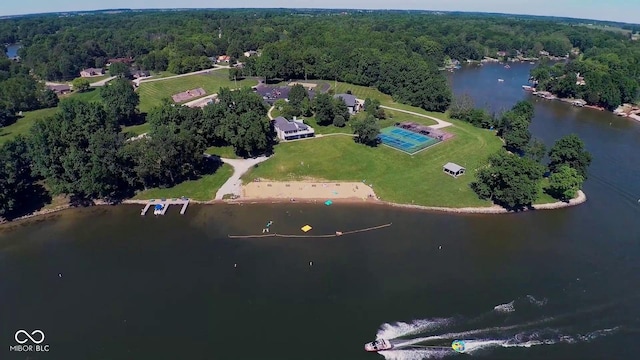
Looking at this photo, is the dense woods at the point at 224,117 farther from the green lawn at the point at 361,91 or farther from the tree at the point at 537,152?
the green lawn at the point at 361,91

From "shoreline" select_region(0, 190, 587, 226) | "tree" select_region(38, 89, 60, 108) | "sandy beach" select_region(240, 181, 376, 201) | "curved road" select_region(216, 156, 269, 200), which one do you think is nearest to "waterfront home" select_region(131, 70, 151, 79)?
"tree" select_region(38, 89, 60, 108)

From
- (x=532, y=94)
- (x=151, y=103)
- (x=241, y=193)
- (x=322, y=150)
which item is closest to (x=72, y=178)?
(x=241, y=193)

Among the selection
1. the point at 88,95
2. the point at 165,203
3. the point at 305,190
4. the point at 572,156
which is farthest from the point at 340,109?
the point at 88,95

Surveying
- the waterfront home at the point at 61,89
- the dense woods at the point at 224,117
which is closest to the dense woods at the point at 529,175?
the dense woods at the point at 224,117

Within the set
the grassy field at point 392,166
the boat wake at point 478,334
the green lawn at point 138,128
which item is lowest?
the boat wake at point 478,334

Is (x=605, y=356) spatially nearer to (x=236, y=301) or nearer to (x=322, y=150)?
(x=236, y=301)

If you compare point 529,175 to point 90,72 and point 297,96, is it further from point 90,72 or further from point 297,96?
point 90,72

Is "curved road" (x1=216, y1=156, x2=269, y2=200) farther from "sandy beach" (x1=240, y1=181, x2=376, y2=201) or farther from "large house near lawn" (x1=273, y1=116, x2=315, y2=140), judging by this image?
"large house near lawn" (x1=273, y1=116, x2=315, y2=140)
